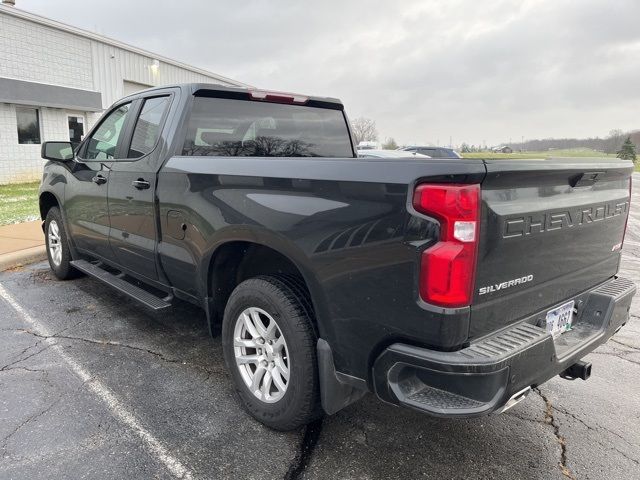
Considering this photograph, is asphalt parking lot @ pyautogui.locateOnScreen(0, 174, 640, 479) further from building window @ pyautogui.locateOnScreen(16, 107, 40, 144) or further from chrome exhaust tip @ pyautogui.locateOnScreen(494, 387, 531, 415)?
building window @ pyautogui.locateOnScreen(16, 107, 40, 144)

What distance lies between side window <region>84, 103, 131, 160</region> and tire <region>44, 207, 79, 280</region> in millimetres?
1081

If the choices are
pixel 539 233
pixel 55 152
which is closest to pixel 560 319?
pixel 539 233

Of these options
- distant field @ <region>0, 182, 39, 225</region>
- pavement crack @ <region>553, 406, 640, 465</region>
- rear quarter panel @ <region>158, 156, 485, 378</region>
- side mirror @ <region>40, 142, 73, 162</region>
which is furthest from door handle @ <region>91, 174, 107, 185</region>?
distant field @ <region>0, 182, 39, 225</region>

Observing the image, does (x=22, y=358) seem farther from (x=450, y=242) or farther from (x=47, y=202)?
(x=450, y=242)

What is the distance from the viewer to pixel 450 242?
1.88 m

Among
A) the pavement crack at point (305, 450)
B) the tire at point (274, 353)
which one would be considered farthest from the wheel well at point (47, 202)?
the pavement crack at point (305, 450)

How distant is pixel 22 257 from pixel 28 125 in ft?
40.8

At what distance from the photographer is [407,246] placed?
1.95 m

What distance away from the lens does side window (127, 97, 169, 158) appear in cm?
357

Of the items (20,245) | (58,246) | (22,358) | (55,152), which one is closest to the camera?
(22,358)

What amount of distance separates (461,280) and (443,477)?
1118 millimetres

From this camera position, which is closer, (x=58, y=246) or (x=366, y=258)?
(x=366, y=258)

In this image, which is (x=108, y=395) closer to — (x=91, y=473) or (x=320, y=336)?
(x=91, y=473)

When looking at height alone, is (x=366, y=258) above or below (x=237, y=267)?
above
